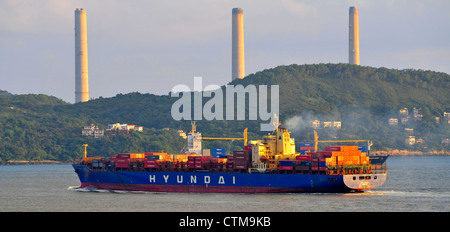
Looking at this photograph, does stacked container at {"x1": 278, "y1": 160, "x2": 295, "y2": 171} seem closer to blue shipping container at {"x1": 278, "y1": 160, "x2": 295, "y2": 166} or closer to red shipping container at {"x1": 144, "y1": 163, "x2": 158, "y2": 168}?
blue shipping container at {"x1": 278, "y1": 160, "x2": 295, "y2": 166}

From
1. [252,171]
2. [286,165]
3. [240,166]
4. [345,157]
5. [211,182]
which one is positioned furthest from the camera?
[211,182]

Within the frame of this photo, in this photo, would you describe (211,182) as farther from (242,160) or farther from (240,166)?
(242,160)

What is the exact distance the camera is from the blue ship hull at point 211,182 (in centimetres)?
8719

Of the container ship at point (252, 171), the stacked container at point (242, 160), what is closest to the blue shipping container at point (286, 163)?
the container ship at point (252, 171)

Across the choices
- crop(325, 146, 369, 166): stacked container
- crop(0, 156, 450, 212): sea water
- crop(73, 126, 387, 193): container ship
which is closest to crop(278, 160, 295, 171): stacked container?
crop(73, 126, 387, 193): container ship

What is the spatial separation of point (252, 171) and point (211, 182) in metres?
5.02

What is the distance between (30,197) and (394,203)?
41.5m

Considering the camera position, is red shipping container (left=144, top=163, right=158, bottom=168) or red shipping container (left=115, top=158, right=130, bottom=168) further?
red shipping container (left=115, top=158, right=130, bottom=168)

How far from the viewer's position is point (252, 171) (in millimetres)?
90688

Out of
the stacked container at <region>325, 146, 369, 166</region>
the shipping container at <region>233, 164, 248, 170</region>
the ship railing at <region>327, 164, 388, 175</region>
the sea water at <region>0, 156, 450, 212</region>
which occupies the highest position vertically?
the stacked container at <region>325, 146, 369, 166</region>

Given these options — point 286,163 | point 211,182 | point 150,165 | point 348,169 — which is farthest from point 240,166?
point 150,165

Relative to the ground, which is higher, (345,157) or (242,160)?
(345,157)

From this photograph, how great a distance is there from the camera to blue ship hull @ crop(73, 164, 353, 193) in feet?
286
